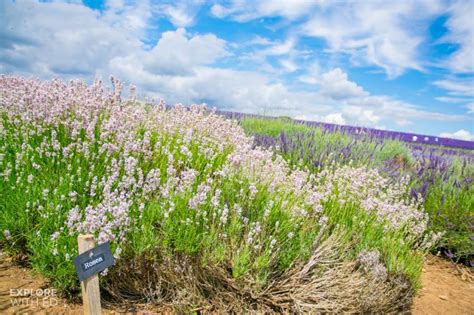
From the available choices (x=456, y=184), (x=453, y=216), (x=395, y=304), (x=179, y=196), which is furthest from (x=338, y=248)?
(x=456, y=184)

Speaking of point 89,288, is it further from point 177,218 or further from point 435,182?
point 435,182

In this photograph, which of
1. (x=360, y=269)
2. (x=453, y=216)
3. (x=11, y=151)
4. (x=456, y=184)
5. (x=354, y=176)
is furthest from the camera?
(x=456, y=184)

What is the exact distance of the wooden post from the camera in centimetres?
205

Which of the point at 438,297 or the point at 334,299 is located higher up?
the point at 334,299

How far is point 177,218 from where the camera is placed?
2.89 metres

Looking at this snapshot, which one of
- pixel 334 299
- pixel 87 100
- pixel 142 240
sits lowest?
pixel 334 299

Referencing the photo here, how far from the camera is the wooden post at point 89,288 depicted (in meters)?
2.05

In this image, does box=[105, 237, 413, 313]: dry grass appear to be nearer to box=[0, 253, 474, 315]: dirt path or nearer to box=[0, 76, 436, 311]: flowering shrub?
box=[0, 76, 436, 311]: flowering shrub

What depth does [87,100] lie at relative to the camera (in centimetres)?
416

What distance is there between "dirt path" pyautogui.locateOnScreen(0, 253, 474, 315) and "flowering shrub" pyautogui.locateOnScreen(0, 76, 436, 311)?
0.55 feet

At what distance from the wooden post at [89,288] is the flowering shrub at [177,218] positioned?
0.40 meters

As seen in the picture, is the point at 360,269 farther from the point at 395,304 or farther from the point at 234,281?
the point at 234,281

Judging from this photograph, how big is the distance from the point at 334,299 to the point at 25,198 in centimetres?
282

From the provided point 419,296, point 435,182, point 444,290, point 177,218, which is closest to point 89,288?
point 177,218
